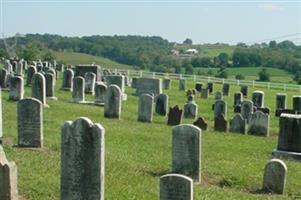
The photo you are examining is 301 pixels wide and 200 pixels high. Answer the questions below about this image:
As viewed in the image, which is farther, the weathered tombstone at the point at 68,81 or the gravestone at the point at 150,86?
the weathered tombstone at the point at 68,81

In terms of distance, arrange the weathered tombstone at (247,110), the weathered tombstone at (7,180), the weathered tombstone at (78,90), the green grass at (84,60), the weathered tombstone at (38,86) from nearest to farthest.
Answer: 1. the weathered tombstone at (7,180)
2. the weathered tombstone at (38,86)
3. the weathered tombstone at (247,110)
4. the weathered tombstone at (78,90)
5. the green grass at (84,60)

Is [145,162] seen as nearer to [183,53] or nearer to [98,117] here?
[98,117]

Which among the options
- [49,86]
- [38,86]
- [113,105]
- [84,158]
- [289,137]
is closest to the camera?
[84,158]

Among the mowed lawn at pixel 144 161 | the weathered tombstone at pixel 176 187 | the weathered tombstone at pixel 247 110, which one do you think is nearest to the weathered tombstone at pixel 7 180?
the mowed lawn at pixel 144 161

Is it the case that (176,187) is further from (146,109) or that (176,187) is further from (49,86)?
(49,86)

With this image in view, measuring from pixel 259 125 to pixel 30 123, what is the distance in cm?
1097

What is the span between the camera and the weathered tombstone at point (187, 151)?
1382 centimetres

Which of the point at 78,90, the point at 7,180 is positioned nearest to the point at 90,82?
the point at 78,90

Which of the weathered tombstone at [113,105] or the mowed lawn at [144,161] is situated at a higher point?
the weathered tombstone at [113,105]

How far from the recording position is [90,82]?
119ft

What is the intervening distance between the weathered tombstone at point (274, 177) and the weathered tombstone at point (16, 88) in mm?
15409

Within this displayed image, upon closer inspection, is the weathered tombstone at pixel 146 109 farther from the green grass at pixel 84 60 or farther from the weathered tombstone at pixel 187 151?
the green grass at pixel 84 60

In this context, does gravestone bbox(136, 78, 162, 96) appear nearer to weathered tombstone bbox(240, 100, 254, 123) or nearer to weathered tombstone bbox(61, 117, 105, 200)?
weathered tombstone bbox(240, 100, 254, 123)

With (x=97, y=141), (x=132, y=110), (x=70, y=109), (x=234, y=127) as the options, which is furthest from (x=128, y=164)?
(x=132, y=110)
